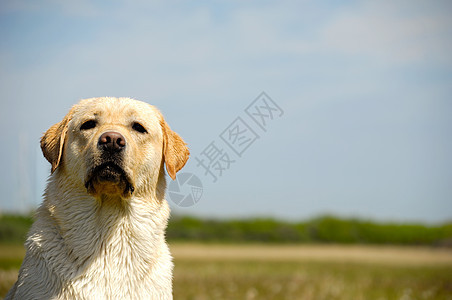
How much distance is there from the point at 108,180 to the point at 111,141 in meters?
0.37

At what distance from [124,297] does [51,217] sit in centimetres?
108

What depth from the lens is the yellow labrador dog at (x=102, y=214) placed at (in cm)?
436

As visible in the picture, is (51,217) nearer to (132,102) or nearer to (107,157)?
(107,157)

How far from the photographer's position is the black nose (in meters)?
4.32

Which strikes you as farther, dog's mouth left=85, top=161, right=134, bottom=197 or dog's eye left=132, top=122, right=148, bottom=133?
dog's eye left=132, top=122, right=148, bottom=133

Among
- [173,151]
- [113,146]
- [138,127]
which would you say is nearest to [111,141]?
[113,146]

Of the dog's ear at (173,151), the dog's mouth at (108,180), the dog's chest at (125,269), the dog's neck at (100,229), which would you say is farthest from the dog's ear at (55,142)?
the dog's ear at (173,151)

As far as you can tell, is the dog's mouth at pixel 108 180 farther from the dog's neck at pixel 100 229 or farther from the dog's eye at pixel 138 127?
the dog's eye at pixel 138 127

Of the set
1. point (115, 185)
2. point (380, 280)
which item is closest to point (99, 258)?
point (115, 185)

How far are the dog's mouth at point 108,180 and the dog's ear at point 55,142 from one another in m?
0.54

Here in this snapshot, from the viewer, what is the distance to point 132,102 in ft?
16.3

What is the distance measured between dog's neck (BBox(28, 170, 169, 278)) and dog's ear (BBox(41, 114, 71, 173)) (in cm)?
22

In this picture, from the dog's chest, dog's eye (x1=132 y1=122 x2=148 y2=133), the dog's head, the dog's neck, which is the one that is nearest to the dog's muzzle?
the dog's head

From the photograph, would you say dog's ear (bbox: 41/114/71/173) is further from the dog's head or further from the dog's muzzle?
the dog's muzzle
